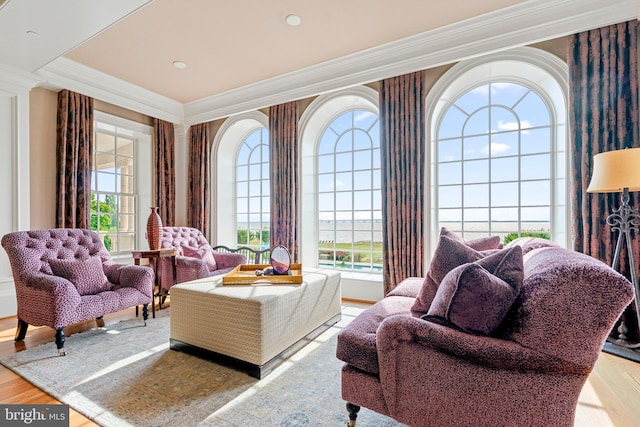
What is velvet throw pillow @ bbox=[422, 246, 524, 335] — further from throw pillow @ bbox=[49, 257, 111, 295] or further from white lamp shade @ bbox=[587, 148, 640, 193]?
throw pillow @ bbox=[49, 257, 111, 295]

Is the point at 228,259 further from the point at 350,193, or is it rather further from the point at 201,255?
the point at 350,193

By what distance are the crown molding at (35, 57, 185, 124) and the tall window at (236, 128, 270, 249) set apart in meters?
1.28

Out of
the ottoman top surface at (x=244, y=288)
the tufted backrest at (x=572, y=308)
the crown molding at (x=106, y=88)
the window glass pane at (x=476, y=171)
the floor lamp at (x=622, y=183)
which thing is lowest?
the ottoman top surface at (x=244, y=288)

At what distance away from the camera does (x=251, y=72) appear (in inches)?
165

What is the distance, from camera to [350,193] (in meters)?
4.49

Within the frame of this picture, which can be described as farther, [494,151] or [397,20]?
[494,151]

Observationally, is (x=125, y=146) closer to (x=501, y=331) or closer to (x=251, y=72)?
(x=251, y=72)

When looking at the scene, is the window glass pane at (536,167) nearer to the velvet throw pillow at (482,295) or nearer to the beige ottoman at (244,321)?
the velvet throw pillow at (482,295)

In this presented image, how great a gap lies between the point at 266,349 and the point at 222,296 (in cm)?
46

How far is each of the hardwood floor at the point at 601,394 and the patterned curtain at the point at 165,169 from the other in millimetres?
2905

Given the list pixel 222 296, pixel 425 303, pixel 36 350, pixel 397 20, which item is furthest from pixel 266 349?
pixel 397 20

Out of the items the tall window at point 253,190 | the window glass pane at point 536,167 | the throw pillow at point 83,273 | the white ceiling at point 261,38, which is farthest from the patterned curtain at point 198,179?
the window glass pane at point 536,167

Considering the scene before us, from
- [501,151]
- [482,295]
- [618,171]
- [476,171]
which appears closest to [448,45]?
[501,151]

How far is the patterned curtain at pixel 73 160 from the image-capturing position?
12.7ft
